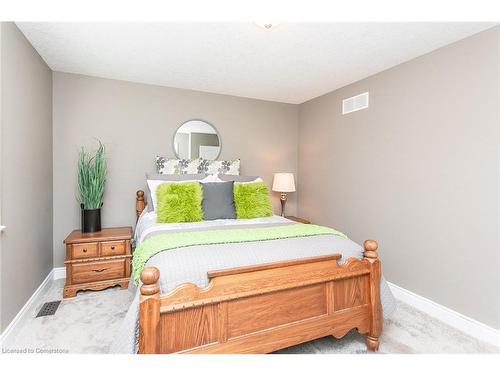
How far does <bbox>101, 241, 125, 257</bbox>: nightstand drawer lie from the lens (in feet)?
8.89

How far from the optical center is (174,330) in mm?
1368

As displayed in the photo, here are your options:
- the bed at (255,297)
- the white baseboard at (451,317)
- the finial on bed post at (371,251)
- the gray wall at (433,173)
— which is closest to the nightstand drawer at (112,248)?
the bed at (255,297)

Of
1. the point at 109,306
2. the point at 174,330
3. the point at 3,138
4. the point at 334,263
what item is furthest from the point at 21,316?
the point at 334,263

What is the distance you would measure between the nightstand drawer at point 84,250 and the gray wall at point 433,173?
2.80 meters

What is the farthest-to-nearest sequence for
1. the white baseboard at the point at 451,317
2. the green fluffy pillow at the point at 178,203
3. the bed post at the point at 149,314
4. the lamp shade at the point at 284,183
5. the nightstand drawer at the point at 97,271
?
1. the lamp shade at the point at 284,183
2. the nightstand drawer at the point at 97,271
3. the green fluffy pillow at the point at 178,203
4. the white baseboard at the point at 451,317
5. the bed post at the point at 149,314

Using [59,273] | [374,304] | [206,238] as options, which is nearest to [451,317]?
[374,304]

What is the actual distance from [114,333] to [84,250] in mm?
987

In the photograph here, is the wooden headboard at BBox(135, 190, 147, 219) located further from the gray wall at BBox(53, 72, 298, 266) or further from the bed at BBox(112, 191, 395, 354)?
the bed at BBox(112, 191, 395, 354)

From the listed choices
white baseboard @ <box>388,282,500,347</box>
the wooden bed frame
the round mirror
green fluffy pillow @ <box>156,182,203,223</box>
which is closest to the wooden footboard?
the wooden bed frame

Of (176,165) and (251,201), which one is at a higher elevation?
(176,165)

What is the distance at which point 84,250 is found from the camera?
264cm

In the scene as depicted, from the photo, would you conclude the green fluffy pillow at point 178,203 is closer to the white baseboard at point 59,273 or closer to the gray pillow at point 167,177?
the gray pillow at point 167,177

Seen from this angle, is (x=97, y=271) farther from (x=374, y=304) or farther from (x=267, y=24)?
(x=267, y=24)

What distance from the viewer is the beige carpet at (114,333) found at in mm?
1862
